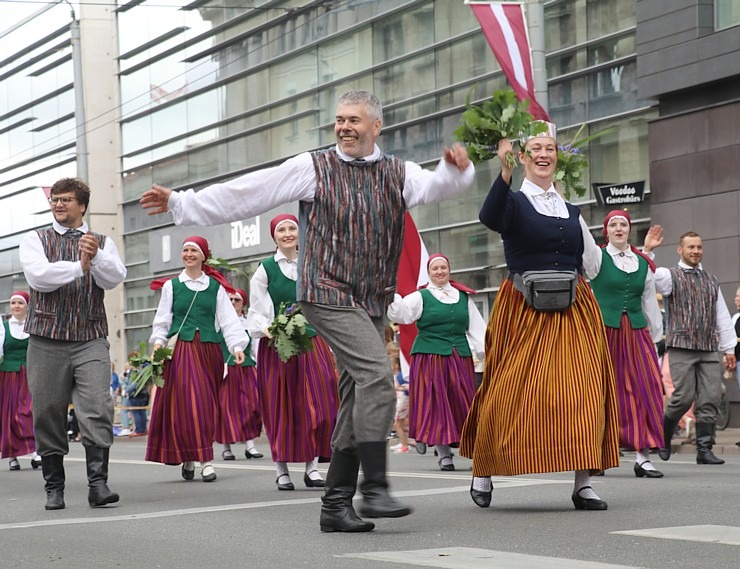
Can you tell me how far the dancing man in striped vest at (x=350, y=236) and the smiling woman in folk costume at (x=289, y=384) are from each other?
11.2 feet

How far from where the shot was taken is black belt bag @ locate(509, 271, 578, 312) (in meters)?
7.33

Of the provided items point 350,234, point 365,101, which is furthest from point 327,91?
point 350,234

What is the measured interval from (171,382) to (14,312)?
4370 millimetres

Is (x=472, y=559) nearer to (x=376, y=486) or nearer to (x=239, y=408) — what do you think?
(x=376, y=486)

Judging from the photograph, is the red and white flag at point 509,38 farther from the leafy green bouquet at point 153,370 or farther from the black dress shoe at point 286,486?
the black dress shoe at point 286,486

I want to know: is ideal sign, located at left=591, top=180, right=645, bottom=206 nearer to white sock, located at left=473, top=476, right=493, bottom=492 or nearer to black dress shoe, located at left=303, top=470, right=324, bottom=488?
black dress shoe, located at left=303, top=470, right=324, bottom=488

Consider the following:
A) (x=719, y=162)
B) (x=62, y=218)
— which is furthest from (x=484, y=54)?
(x=62, y=218)

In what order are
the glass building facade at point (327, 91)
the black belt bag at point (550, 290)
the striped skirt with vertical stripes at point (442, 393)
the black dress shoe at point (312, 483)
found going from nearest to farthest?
1. the black belt bag at point (550, 290)
2. the black dress shoe at point (312, 483)
3. the striped skirt with vertical stripes at point (442, 393)
4. the glass building facade at point (327, 91)

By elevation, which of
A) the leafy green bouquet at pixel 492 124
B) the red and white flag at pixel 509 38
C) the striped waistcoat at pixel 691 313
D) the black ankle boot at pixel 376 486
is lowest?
the black ankle boot at pixel 376 486

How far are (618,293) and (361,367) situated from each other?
4.38m

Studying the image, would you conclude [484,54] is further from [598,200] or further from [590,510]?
[590,510]

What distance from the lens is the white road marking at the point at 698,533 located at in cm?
571

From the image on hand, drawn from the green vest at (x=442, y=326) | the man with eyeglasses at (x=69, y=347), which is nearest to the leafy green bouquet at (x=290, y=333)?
the man with eyeglasses at (x=69, y=347)

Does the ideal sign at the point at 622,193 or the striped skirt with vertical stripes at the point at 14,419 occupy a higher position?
the ideal sign at the point at 622,193
